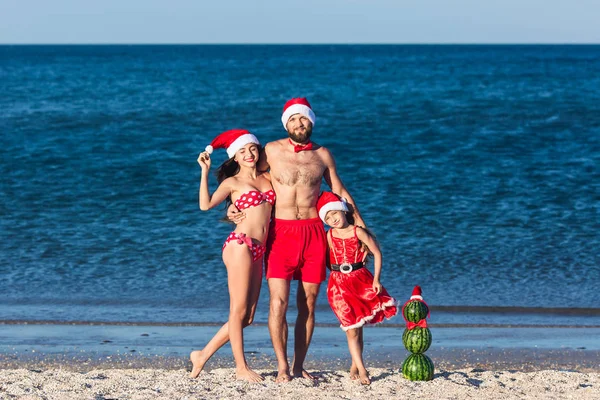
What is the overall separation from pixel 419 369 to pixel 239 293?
139cm

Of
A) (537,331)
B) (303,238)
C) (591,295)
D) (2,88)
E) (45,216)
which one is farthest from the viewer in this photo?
(2,88)

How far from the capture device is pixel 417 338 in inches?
251

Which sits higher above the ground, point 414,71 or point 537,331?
point 414,71

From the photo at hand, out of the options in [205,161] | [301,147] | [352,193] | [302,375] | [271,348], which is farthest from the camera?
[352,193]

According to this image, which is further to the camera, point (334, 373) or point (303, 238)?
point (334, 373)

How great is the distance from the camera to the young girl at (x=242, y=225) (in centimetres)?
621

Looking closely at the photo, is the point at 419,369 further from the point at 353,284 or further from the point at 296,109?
the point at 296,109

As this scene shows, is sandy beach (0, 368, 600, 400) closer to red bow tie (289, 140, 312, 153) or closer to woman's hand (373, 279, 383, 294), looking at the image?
woman's hand (373, 279, 383, 294)

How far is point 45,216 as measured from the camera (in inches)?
579

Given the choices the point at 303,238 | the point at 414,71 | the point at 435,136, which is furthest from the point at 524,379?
the point at 414,71

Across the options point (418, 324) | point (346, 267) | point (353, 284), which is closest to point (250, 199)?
point (346, 267)

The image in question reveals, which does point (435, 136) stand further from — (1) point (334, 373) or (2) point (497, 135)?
(1) point (334, 373)

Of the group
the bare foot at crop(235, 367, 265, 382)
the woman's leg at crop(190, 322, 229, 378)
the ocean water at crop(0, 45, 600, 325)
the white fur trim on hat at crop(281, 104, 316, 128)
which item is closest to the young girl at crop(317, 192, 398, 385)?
the white fur trim on hat at crop(281, 104, 316, 128)

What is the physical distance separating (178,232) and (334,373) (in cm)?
690
